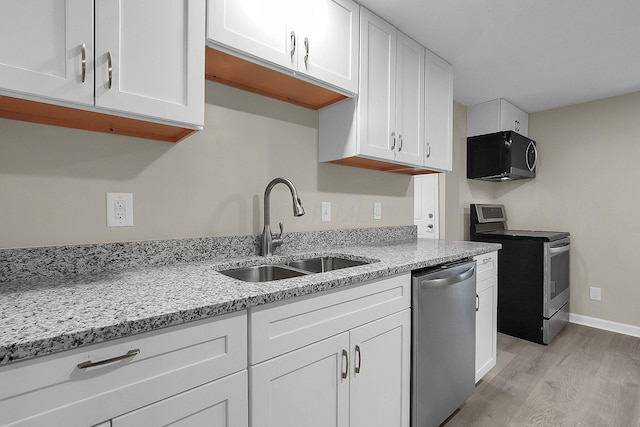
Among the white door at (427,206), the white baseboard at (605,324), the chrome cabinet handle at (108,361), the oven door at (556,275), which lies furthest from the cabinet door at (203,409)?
the white baseboard at (605,324)

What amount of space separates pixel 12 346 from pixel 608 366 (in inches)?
132

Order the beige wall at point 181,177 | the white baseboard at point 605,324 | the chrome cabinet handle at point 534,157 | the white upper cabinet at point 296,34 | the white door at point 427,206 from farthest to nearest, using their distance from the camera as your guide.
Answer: the chrome cabinet handle at point 534,157
the white door at point 427,206
the white baseboard at point 605,324
the white upper cabinet at point 296,34
the beige wall at point 181,177

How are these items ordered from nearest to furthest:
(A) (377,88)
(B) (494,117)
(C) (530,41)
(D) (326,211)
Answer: (A) (377,88), (D) (326,211), (C) (530,41), (B) (494,117)

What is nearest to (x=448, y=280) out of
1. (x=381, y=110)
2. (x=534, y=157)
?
(x=381, y=110)

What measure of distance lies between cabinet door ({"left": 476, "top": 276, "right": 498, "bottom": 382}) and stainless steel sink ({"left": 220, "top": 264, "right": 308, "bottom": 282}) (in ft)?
3.95

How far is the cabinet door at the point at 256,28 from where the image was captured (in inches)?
46.1

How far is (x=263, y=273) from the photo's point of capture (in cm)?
148

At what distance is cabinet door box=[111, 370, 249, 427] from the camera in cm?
73

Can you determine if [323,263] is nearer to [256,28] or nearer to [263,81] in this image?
[263,81]

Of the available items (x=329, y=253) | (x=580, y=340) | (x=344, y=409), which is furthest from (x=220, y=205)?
(x=580, y=340)

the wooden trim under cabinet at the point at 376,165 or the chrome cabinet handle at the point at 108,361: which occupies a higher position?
the wooden trim under cabinet at the point at 376,165

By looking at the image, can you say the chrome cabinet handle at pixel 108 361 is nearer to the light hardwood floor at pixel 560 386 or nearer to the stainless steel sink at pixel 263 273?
the stainless steel sink at pixel 263 273

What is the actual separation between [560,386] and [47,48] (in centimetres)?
307

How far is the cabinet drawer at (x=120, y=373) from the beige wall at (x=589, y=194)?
9.06ft
